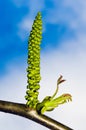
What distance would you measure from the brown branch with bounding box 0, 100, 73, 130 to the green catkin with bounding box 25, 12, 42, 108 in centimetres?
6

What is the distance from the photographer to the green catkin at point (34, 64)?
1973 mm

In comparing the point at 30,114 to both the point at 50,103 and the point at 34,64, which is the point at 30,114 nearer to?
the point at 50,103

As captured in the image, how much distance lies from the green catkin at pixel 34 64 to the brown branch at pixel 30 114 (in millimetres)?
57

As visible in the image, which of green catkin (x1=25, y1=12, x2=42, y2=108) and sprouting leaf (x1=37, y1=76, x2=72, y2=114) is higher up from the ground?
green catkin (x1=25, y1=12, x2=42, y2=108)

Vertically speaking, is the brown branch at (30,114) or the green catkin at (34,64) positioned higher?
the green catkin at (34,64)

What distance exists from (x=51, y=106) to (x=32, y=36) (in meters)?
0.46

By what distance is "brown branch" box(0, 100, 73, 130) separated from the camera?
197 centimetres

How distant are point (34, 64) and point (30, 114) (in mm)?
314

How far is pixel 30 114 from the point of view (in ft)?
6.61

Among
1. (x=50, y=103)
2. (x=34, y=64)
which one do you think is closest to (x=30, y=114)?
(x=50, y=103)

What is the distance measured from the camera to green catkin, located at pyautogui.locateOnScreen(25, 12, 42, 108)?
1.97 metres

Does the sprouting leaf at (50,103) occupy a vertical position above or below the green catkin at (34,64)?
below

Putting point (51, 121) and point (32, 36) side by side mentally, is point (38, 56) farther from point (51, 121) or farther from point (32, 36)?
point (51, 121)

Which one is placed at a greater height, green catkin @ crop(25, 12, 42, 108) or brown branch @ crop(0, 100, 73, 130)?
green catkin @ crop(25, 12, 42, 108)
